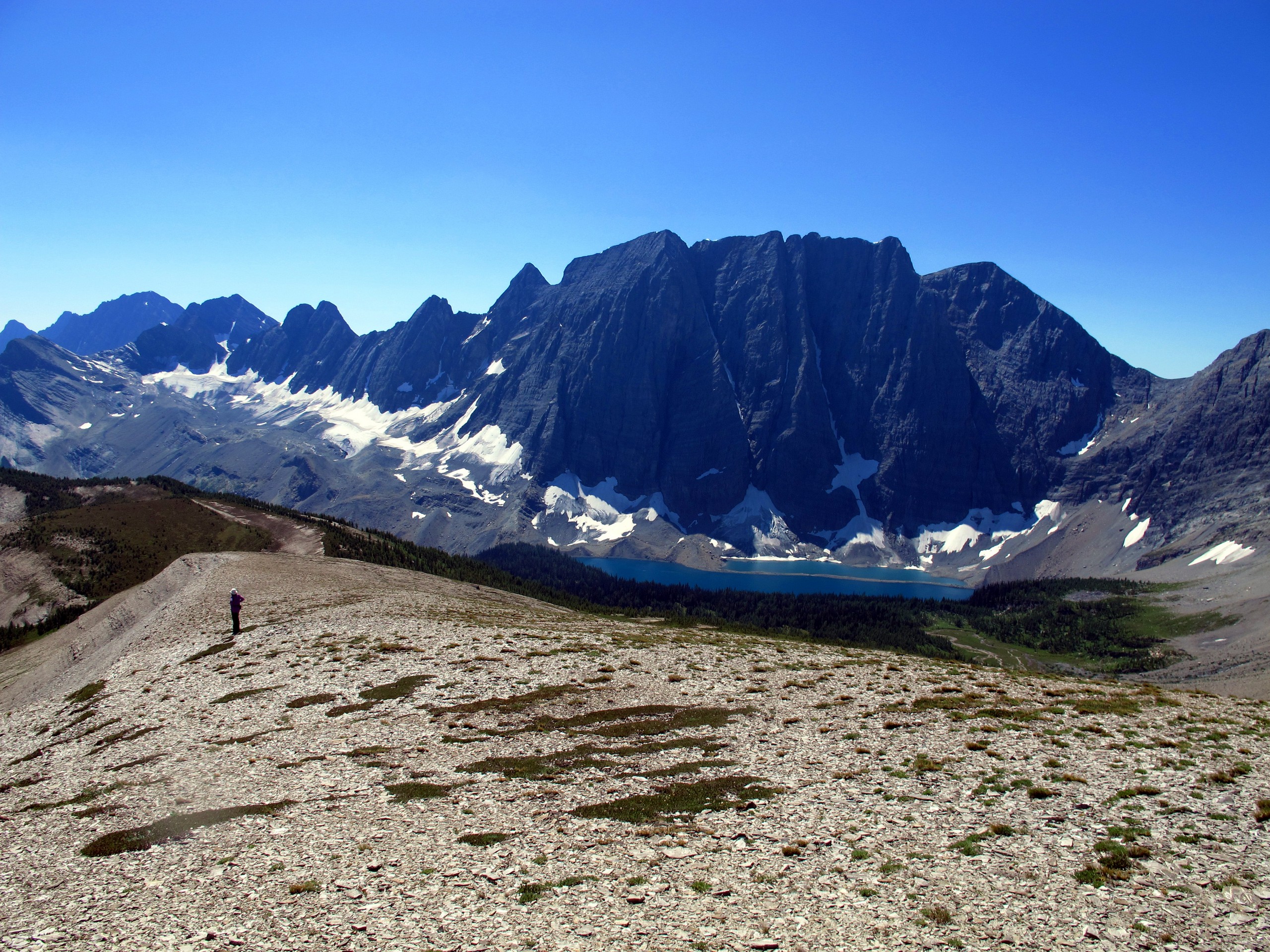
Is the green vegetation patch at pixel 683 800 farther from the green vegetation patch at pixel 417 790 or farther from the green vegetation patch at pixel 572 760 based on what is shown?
the green vegetation patch at pixel 417 790

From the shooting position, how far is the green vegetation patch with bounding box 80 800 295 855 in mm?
20828

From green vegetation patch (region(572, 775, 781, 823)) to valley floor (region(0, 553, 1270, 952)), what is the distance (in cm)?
10

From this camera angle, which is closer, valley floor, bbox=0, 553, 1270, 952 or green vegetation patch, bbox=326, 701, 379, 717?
valley floor, bbox=0, 553, 1270, 952

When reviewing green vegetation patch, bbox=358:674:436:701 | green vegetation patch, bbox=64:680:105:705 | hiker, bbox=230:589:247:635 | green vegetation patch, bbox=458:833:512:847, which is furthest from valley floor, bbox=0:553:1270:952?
hiker, bbox=230:589:247:635

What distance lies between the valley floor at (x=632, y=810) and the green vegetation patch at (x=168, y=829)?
0.54 feet

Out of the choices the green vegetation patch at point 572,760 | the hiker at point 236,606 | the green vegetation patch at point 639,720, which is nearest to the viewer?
the green vegetation patch at point 572,760

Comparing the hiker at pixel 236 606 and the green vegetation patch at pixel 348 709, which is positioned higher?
the hiker at pixel 236 606

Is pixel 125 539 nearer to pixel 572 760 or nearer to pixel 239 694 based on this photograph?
pixel 239 694

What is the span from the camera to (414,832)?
20.5m

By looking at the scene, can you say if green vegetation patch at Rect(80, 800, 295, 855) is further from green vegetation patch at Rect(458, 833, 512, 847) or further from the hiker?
the hiker

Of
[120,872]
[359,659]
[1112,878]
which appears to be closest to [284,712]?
[359,659]

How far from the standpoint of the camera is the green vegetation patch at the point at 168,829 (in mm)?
20828

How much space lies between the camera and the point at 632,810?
70.0ft

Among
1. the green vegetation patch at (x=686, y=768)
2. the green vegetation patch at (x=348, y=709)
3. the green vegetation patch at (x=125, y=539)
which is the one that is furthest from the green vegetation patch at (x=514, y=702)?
the green vegetation patch at (x=125, y=539)
